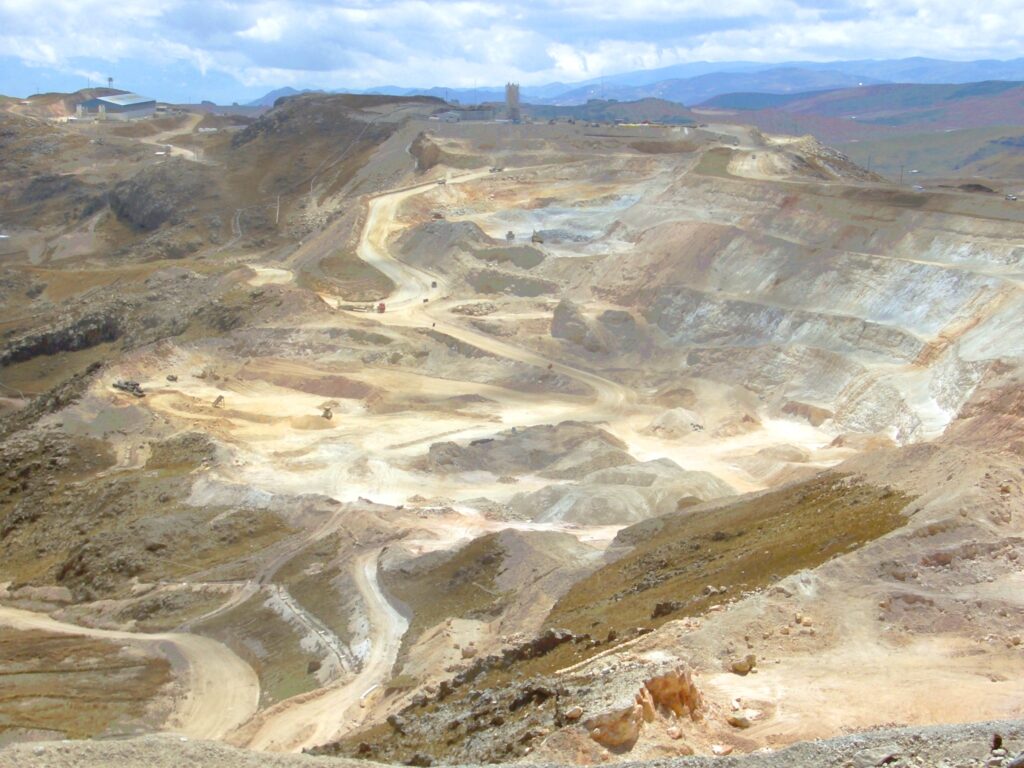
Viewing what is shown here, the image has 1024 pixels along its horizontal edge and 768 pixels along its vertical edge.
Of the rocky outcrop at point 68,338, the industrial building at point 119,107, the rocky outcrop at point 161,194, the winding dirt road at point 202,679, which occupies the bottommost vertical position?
the winding dirt road at point 202,679

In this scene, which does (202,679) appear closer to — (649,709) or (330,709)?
(330,709)

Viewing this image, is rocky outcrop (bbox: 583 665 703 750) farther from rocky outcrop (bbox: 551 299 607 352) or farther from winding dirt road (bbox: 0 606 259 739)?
rocky outcrop (bbox: 551 299 607 352)

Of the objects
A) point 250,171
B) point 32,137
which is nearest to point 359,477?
point 250,171

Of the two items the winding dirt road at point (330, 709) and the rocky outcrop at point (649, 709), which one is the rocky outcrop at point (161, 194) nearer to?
the winding dirt road at point (330, 709)

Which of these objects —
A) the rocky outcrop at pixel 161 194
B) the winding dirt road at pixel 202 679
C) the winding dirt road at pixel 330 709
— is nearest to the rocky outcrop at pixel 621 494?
the winding dirt road at pixel 330 709

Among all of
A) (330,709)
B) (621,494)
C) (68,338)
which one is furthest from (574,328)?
(330,709)

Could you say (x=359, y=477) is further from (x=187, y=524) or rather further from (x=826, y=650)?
(x=826, y=650)
